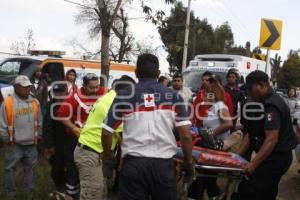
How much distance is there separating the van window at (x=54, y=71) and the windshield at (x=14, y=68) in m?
0.25

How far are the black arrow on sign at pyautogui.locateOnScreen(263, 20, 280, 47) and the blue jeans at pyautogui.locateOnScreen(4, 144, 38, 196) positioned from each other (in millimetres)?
6684

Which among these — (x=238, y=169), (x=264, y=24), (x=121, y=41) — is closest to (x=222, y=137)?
(x=238, y=169)

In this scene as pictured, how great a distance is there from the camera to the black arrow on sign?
11414 millimetres

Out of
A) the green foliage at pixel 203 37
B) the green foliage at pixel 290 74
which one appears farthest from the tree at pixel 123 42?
the green foliage at pixel 290 74

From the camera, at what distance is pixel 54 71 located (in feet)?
41.3

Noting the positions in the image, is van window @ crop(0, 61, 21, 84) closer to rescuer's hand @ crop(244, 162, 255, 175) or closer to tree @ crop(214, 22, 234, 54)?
rescuer's hand @ crop(244, 162, 255, 175)

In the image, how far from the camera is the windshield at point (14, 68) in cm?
1227

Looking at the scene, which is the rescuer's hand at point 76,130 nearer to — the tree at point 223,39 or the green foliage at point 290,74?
the tree at point 223,39

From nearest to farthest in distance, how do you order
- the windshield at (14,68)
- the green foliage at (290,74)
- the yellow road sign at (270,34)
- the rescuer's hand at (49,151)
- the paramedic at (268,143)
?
the paramedic at (268,143) < the rescuer's hand at (49,151) < the yellow road sign at (270,34) < the windshield at (14,68) < the green foliage at (290,74)

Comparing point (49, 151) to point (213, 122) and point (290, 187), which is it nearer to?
point (213, 122)

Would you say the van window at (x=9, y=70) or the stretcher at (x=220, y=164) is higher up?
the van window at (x=9, y=70)

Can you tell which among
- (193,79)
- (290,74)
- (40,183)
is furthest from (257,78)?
(290,74)

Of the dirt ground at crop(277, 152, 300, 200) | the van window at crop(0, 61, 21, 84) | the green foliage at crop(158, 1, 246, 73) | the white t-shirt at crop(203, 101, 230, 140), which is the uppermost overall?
the green foliage at crop(158, 1, 246, 73)

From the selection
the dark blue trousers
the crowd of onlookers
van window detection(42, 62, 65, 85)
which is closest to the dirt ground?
the crowd of onlookers
